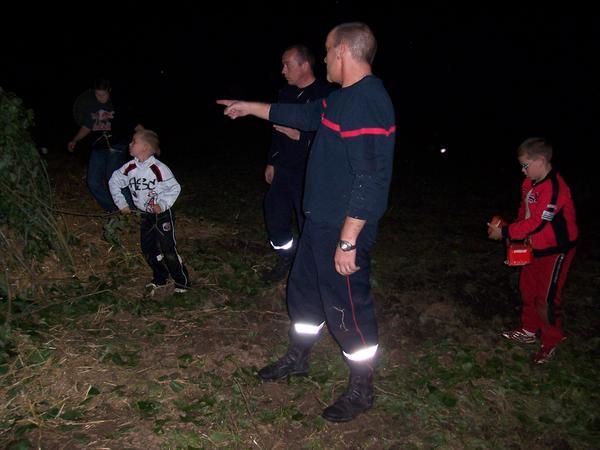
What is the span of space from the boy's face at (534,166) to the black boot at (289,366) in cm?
228

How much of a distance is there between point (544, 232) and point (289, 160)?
2.42 m

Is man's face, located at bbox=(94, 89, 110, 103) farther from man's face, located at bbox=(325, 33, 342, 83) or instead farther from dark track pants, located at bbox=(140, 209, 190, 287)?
man's face, located at bbox=(325, 33, 342, 83)

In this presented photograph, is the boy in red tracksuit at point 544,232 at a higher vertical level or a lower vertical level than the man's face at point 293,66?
lower

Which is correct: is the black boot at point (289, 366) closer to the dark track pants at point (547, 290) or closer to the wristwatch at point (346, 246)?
the wristwatch at point (346, 246)

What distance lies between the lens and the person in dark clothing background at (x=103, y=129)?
6281 millimetres

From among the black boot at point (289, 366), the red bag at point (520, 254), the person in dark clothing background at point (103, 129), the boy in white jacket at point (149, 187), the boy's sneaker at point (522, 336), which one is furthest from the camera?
the person in dark clothing background at point (103, 129)

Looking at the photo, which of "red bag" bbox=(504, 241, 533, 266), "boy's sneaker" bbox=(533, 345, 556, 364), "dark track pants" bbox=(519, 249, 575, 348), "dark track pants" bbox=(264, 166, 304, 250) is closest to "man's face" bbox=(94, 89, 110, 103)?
"dark track pants" bbox=(264, 166, 304, 250)

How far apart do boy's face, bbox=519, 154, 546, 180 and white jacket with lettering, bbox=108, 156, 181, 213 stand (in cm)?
294

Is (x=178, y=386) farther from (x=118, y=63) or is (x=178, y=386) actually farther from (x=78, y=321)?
(x=118, y=63)

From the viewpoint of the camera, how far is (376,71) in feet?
70.0

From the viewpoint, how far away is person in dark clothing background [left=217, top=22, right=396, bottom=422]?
9.02 ft

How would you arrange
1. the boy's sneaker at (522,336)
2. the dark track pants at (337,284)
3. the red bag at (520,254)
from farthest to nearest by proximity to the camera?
1. the boy's sneaker at (522,336)
2. the red bag at (520,254)
3. the dark track pants at (337,284)

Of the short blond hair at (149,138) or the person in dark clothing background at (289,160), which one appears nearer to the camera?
the short blond hair at (149,138)

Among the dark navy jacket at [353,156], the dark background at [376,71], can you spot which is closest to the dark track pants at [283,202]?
the dark navy jacket at [353,156]
